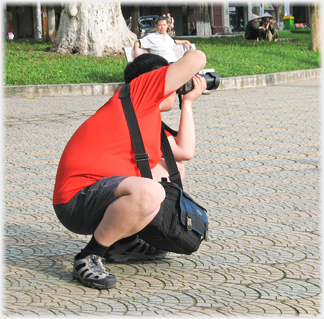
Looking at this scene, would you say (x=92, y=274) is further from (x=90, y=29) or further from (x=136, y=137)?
(x=90, y=29)

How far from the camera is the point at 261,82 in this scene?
12.3 m

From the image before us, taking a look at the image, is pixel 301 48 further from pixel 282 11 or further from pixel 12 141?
pixel 282 11

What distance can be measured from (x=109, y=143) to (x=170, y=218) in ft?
1.63

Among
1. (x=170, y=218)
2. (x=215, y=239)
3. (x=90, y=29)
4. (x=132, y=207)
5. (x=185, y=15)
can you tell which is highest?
(x=185, y=15)

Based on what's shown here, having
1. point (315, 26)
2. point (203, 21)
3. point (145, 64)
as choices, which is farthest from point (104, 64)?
point (203, 21)

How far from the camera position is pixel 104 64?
13.6 m

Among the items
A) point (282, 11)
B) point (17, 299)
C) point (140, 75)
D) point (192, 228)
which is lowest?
point (17, 299)

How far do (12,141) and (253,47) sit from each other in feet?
45.0

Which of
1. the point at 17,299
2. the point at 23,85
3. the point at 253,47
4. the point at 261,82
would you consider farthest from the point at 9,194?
the point at 253,47

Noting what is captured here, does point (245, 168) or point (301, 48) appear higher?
point (301, 48)

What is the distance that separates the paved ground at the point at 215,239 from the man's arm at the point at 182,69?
0.99 m

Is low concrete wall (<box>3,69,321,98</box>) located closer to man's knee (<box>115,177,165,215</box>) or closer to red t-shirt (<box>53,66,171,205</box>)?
red t-shirt (<box>53,66,171,205</box>)

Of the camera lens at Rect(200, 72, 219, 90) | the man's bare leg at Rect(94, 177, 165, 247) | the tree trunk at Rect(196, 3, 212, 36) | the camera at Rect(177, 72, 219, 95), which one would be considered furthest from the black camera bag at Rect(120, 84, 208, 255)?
the tree trunk at Rect(196, 3, 212, 36)

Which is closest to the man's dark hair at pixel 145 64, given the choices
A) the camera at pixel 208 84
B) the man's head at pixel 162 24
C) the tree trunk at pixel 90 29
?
the camera at pixel 208 84
